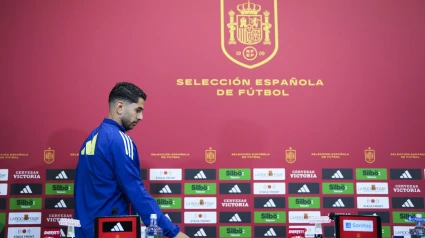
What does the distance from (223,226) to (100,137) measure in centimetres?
137

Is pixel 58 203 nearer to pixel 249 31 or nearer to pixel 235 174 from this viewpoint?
pixel 235 174

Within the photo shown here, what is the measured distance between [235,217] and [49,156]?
1.53 metres

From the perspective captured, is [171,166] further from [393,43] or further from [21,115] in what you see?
[393,43]

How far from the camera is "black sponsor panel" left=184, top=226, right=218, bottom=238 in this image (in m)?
3.71

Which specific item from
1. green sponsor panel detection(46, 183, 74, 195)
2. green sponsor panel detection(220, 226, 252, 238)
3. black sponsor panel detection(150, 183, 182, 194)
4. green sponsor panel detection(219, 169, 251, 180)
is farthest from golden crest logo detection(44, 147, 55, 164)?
green sponsor panel detection(220, 226, 252, 238)

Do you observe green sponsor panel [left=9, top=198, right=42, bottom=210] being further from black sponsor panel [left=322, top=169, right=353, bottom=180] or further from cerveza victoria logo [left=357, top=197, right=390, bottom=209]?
cerveza victoria logo [left=357, top=197, right=390, bottom=209]

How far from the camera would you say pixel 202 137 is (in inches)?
151

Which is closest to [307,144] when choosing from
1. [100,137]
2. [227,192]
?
[227,192]

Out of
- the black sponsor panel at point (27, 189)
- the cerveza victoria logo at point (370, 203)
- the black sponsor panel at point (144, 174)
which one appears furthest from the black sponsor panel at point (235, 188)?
the black sponsor panel at point (27, 189)

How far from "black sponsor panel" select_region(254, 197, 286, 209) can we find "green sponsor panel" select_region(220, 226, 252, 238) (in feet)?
0.65

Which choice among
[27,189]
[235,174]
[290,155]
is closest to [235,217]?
[235,174]

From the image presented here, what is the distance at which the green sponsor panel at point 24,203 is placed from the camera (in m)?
3.72

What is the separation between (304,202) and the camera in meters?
3.75

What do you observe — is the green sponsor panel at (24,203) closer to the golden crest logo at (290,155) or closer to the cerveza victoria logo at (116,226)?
the cerveza victoria logo at (116,226)
